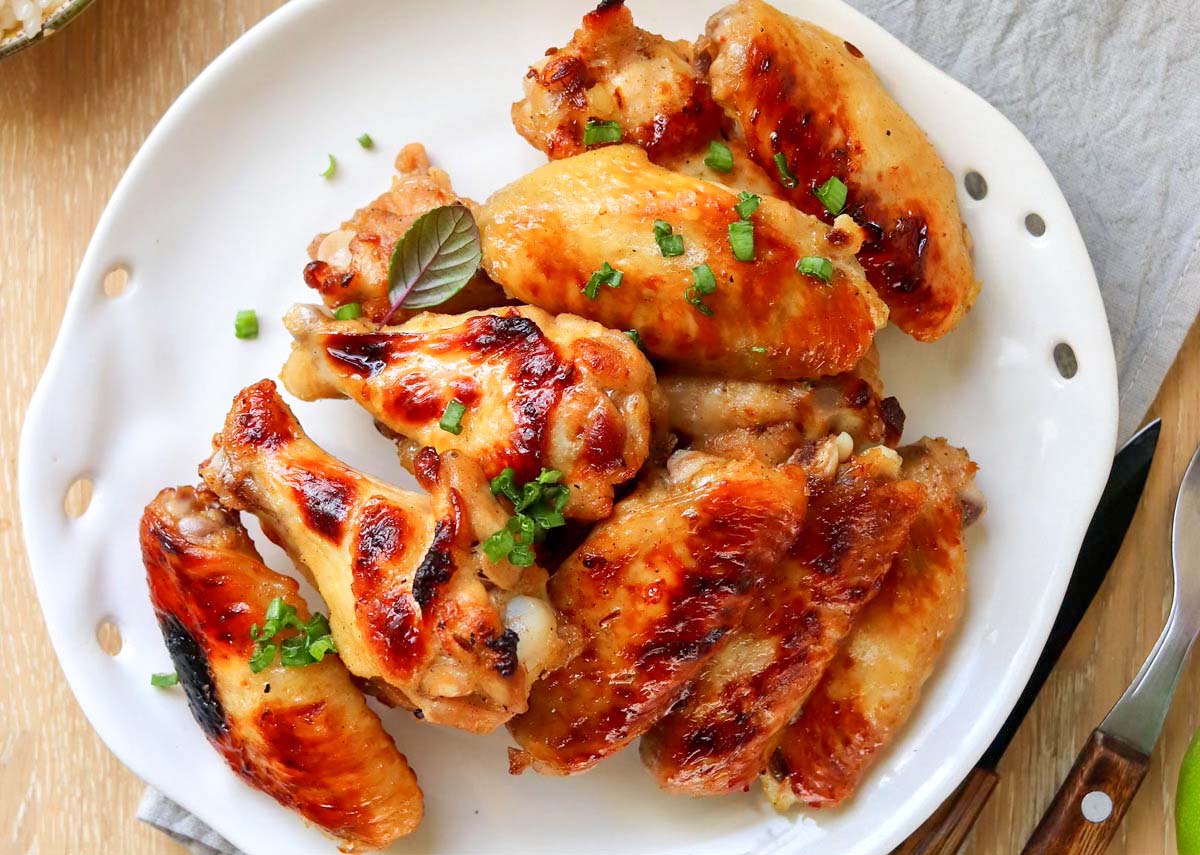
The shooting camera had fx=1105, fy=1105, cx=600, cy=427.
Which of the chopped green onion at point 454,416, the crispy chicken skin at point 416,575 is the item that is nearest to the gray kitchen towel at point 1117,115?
the chopped green onion at point 454,416

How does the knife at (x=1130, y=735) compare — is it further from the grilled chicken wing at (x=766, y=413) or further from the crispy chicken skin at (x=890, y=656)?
the grilled chicken wing at (x=766, y=413)

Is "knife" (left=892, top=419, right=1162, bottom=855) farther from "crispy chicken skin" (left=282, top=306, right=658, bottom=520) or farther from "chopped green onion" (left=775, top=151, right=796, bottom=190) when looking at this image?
"crispy chicken skin" (left=282, top=306, right=658, bottom=520)

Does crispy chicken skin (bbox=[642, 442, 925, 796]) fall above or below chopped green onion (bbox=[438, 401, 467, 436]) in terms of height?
below

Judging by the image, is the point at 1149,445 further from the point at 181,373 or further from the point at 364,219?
the point at 181,373

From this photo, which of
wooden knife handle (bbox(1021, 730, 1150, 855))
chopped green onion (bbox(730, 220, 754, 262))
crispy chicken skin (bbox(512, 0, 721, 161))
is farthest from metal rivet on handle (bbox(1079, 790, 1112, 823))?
crispy chicken skin (bbox(512, 0, 721, 161))

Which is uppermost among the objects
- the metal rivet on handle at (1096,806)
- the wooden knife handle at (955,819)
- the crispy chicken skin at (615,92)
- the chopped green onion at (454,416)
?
the crispy chicken skin at (615,92)

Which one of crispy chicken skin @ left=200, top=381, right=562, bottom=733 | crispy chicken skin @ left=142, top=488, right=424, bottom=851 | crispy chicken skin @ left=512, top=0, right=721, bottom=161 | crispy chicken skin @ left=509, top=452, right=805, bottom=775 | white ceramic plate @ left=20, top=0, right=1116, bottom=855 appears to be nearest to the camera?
crispy chicken skin @ left=200, top=381, right=562, bottom=733
